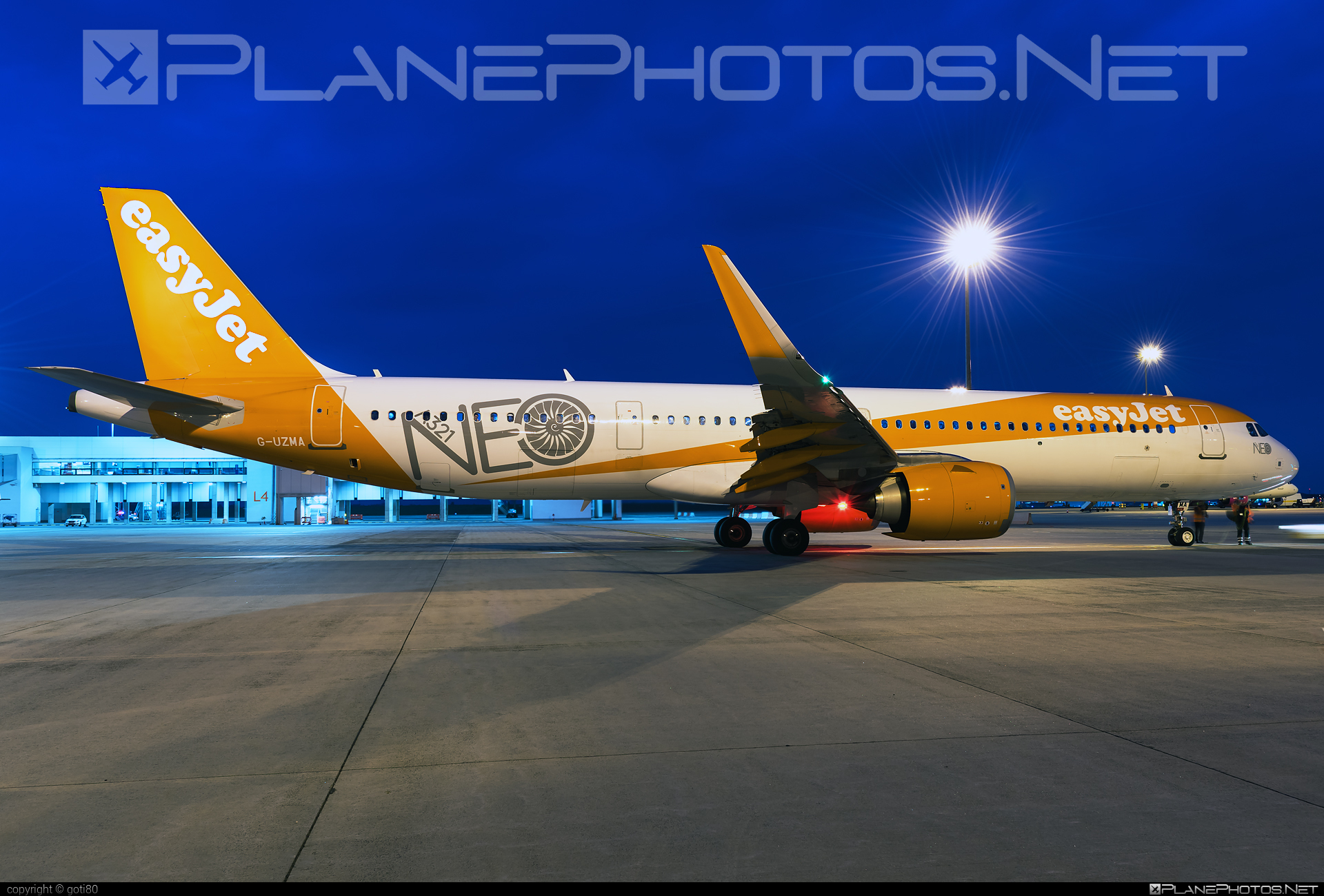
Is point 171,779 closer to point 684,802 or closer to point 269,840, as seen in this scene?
point 269,840

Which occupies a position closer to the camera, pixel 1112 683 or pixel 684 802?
pixel 684 802

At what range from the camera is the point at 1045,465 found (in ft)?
56.1

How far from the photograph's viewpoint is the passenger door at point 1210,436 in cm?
1797

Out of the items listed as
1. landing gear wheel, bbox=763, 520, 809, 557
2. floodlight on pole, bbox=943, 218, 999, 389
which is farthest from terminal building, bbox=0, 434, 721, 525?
landing gear wheel, bbox=763, 520, 809, 557

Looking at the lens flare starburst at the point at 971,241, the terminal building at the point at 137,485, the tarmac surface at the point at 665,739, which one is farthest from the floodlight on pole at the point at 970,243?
the terminal building at the point at 137,485

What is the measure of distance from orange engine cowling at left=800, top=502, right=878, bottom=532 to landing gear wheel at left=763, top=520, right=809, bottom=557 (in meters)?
0.23

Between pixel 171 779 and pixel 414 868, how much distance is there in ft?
5.02

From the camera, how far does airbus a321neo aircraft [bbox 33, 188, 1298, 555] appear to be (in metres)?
13.4

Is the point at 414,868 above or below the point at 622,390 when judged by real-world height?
below

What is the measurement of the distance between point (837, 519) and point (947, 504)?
2696 millimetres

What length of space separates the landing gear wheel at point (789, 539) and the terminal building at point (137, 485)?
3323cm

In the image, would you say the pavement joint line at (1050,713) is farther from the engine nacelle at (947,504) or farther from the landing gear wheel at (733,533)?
the landing gear wheel at (733,533)

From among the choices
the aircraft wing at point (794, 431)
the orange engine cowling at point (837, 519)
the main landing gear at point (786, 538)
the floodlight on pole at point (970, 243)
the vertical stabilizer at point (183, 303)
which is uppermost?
the floodlight on pole at point (970, 243)

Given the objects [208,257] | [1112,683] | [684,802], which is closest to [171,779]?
[684,802]
